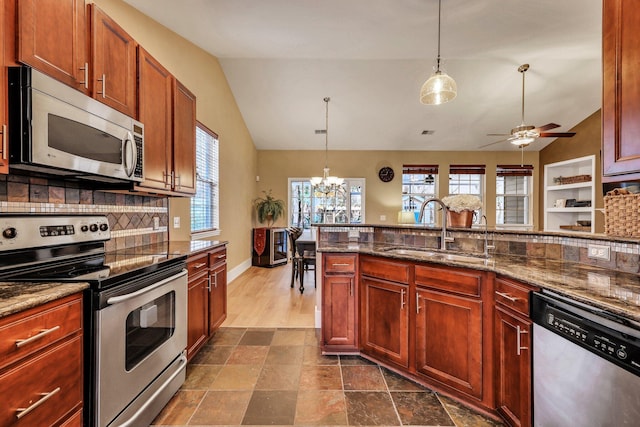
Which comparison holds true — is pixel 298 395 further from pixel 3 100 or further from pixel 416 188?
pixel 416 188

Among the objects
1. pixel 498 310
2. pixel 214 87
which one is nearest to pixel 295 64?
pixel 214 87

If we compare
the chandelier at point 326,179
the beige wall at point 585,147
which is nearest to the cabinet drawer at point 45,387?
the chandelier at point 326,179

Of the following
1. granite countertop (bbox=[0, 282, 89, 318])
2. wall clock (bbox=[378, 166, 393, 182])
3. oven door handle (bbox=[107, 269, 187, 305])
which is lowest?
oven door handle (bbox=[107, 269, 187, 305])

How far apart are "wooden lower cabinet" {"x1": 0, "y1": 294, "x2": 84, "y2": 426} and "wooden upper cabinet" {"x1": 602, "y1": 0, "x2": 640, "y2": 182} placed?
7.81ft

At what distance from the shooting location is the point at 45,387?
102 centimetres

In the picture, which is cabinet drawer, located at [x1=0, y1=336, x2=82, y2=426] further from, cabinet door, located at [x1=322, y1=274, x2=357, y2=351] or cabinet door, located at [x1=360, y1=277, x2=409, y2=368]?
cabinet door, located at [x1=360, y1=277, x2=409, y2=368]

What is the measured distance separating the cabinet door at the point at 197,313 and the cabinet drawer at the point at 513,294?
2021 millimetres

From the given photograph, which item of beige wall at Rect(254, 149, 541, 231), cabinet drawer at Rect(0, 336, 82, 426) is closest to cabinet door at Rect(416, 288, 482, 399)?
cabinet drawer at Rect(0, 336, 82, 426)

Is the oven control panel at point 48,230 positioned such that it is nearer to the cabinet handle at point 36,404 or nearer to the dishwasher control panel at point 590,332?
the cabinet handle at point 36,404

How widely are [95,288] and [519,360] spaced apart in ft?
6.67

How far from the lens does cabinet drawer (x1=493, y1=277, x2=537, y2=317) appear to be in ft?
4.58

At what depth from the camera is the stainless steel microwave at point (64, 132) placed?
1.20 metres

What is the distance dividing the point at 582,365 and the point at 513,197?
732 centimetres

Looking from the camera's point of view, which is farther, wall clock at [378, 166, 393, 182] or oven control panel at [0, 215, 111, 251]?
wall clock at [378, 166, 393, 182]
